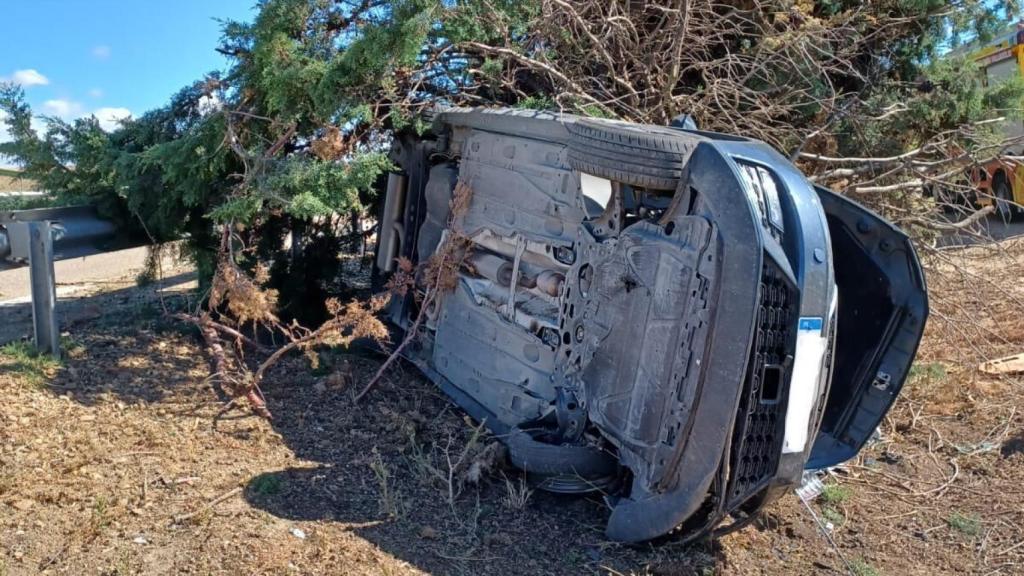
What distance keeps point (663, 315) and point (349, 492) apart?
1677mm

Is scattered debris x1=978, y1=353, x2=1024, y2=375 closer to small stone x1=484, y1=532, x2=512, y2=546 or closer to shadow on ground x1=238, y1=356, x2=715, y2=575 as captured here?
shadow on ground x1=238, y1=356, x2=715, y2=575

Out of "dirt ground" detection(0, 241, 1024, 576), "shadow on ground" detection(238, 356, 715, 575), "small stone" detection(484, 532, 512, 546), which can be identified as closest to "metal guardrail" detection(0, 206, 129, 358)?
"dirt ground" detection(0, 241, 1024, 576)

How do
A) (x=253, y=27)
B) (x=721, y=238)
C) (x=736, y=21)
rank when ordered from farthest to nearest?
(x=736, y=21) < (x=253, y=27) < (x=721, y=238)

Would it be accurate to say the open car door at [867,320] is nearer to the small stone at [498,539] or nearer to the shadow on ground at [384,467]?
the shadow on ground at [384,467]

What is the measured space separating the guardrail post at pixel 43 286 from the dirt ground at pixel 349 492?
0.15m

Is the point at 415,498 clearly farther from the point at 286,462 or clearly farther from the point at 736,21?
the point at 736,21

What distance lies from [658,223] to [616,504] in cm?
128

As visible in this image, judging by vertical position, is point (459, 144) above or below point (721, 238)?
→ above

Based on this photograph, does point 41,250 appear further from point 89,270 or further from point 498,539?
point 89,270

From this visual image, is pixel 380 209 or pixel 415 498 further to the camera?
pixel 380 209

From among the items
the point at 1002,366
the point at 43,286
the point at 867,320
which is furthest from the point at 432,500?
the point at 1002,366

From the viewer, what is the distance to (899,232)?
392cm

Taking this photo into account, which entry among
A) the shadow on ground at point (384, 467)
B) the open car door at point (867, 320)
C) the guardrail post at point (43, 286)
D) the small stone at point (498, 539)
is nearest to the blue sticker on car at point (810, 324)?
the open car door at point (867, 320)

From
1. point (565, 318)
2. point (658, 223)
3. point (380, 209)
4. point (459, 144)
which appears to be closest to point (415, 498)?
point (565, 318)
